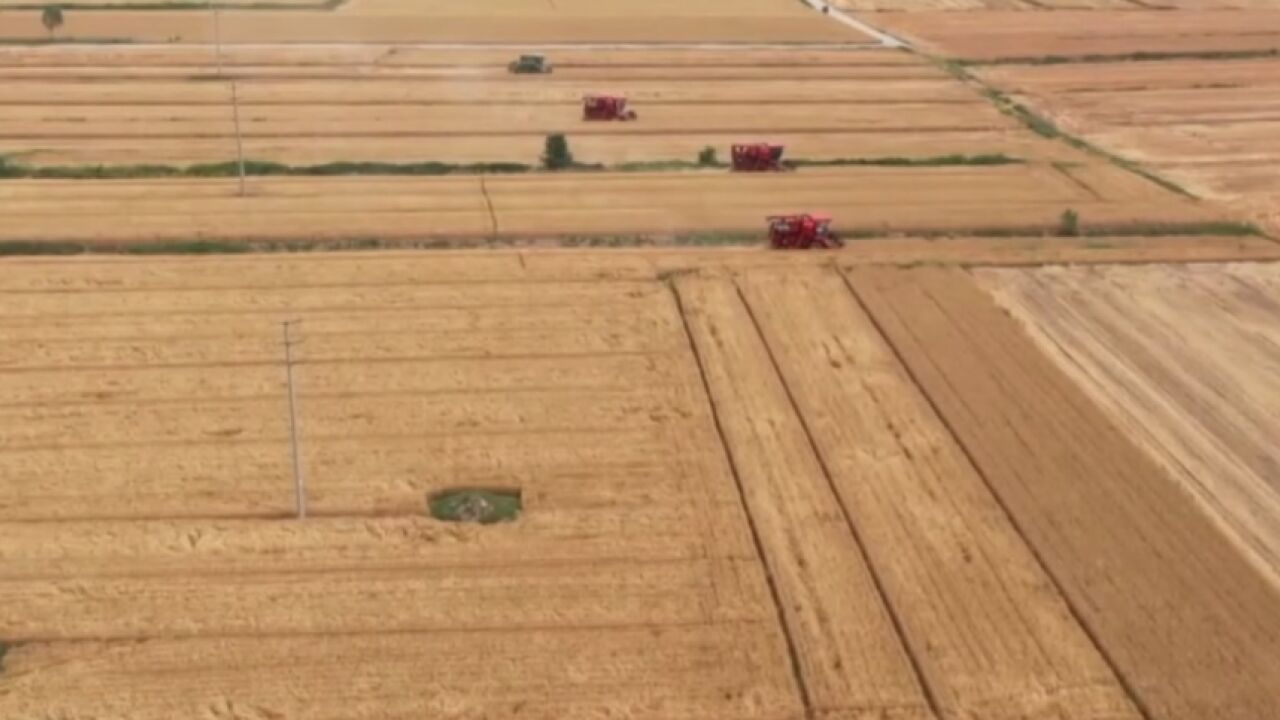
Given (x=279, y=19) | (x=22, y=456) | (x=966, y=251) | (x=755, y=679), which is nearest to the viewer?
(x=755, y=679)

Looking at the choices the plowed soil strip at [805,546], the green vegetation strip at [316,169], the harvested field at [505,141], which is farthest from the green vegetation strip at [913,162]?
the plowed soil strip at [805,546]

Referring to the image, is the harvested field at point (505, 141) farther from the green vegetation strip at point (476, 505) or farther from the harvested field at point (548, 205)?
the green vegetation strip at point (476, 505)

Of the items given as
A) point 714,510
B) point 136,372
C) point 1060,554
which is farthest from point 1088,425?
point 136,372

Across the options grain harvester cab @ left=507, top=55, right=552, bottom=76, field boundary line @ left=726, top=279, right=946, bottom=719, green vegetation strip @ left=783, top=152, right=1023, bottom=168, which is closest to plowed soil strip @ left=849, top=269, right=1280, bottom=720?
field boundary line @ left=726, top=279, right=946, bottom=719

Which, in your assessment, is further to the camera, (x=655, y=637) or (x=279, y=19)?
(x=279, y=19)

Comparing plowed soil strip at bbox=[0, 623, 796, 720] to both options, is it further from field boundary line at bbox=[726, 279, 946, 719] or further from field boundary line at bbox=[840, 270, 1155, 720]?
field boundary line at bbox=[840, 270, 1155, 720]

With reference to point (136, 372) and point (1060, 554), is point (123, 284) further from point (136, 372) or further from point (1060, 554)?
point (1060, 554)

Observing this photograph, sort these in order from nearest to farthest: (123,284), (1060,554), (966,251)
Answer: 1. (1060,554)
2. (123,284)
3. (966,251)

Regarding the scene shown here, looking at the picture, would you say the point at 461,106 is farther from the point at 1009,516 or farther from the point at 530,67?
the point at 1009,516

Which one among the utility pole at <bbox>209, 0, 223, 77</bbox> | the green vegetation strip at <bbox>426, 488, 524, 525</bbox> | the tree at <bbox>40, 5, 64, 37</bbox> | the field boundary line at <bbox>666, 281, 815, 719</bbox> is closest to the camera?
the field boundary line at <bbox>666, 281, 815, 719</bbox>
